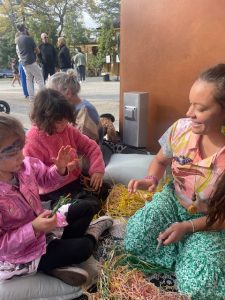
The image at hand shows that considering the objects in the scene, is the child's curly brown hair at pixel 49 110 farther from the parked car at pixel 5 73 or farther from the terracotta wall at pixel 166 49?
the parked car at pixel 5 73

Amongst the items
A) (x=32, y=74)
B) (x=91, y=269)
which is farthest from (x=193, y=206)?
(x=32, y=74)

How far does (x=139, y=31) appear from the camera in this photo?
290 cm

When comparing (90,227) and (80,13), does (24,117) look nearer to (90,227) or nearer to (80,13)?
(90,227)

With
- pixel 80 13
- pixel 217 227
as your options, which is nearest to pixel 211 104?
pixel 217 227

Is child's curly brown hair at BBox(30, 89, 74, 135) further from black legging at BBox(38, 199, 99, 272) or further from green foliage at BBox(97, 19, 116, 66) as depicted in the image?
green foliage at BBox(97, 19, 116, 66)

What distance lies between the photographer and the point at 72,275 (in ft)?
4.52

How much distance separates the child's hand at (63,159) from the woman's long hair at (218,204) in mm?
660

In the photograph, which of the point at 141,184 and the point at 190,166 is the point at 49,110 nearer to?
the point at 141,184

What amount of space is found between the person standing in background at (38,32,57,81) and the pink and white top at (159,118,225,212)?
19.5ft

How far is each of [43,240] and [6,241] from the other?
16 cm

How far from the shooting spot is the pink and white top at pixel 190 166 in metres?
1.36

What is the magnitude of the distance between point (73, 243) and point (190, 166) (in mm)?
589

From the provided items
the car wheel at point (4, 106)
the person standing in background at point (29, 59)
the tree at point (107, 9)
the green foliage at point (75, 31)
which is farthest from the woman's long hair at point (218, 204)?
the tree at point (107, 9)

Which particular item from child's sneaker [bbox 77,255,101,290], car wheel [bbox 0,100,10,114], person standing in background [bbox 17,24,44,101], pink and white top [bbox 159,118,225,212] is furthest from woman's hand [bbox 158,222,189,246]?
person standing in background [bbox 17,24,44,101]
